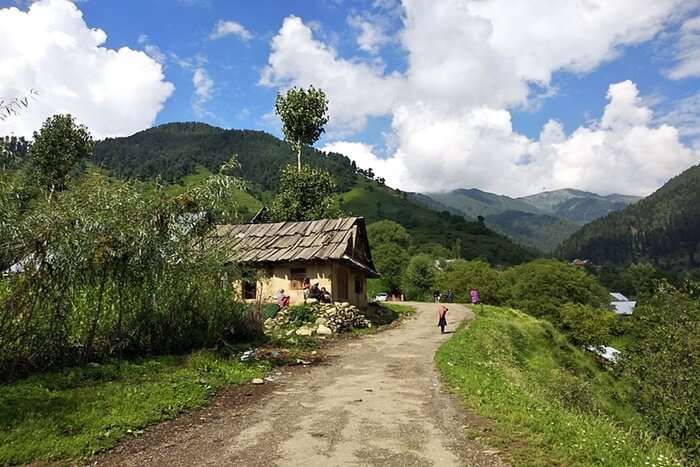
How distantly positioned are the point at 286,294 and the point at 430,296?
45.2 m

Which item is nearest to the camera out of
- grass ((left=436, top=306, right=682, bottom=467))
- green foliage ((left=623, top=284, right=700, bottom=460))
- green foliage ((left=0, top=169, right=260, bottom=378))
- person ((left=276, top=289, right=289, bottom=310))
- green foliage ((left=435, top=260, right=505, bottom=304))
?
grass ((left=436, top=306, right=682, bottom=467))

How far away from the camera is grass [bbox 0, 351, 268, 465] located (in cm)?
795

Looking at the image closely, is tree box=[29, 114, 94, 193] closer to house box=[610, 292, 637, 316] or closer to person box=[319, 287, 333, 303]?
person box=[319, 287, 333, 303]

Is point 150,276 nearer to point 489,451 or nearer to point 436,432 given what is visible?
point 436,432

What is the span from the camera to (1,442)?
7.82 meters

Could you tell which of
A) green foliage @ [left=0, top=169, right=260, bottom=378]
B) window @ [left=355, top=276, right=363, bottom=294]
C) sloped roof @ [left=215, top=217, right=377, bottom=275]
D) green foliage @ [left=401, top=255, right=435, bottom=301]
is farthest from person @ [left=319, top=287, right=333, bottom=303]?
green foliage @ [left=401, top=255, right=435, bottom=301]

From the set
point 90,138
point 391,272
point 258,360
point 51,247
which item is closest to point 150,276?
point 51,247

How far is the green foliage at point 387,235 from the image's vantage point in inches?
3688

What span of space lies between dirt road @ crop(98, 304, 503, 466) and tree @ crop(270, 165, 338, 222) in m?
26.0

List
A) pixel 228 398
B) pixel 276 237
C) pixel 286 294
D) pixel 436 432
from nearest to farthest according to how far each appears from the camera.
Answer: pixel 436 432 < pixel 228 398 < pixel 286 294 < pixel 276 237

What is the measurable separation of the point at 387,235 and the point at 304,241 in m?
66.8

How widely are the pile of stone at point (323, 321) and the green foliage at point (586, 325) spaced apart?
37.1 m

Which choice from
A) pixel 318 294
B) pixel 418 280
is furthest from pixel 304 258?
pixel 418 280

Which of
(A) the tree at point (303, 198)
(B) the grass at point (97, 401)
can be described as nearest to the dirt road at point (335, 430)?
(B) the grass at point (97, 401)
